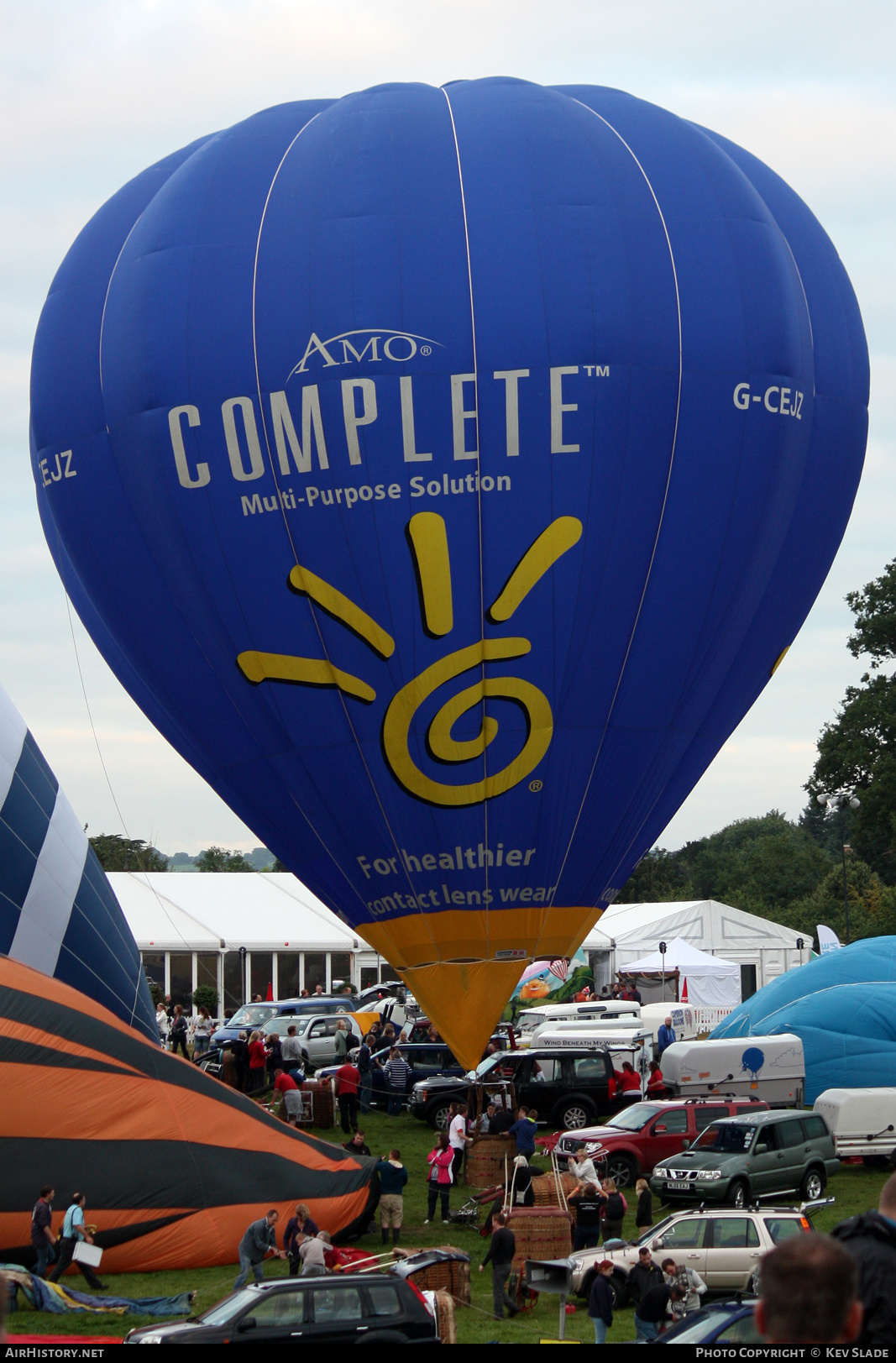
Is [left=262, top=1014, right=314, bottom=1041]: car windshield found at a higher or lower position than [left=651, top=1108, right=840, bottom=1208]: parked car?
higher

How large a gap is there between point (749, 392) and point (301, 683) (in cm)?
533

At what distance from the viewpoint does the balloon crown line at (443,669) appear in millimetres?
14422

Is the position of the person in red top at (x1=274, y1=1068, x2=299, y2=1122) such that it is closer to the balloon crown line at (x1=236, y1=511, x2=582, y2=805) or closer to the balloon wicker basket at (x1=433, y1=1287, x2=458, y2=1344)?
the balloon crown line at (x1=236, y1=511, x2=582, y2=805)

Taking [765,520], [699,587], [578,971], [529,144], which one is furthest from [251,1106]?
[578,971]

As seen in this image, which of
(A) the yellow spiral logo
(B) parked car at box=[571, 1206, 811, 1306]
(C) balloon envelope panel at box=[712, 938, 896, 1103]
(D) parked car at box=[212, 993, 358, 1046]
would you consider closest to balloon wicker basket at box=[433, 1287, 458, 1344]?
(B) parked car at box=[571, 1206, 811, 1306]

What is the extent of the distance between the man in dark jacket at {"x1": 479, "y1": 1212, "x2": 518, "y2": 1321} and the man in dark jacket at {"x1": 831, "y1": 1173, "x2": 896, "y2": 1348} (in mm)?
9617

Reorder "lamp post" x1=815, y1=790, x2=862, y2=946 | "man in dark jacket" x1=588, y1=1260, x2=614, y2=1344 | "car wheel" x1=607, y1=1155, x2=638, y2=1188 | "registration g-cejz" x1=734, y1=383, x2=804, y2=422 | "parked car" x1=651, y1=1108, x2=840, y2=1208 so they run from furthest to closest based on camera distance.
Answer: "lamp post" x1=815, y1=790, x2=862, y2=946 < "car wheel" x1=607, y1=1155, x2=638, y2=1188 < "parked car" x1=651, y1=1108, x2=840, y2=1208 < "registration g-cejz" x1=734, y1=383, x2=804, y2=422 < "man in dark jacket" x1=588, y1=1260, x2=614, y2=1344

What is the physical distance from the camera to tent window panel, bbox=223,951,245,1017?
38.6 meters

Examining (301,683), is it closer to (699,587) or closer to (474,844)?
(474,844)

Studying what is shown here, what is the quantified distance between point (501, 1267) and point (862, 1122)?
8410 millimetres

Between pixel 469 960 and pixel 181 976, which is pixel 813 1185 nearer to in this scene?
pixel 469 960

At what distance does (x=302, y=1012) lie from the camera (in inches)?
1168

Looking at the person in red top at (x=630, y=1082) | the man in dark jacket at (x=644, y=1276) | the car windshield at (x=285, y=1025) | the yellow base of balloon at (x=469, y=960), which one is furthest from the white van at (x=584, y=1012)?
the man in dark jacket at (x=644, y=1276)

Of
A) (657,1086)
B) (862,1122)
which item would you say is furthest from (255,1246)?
(657,1086)
